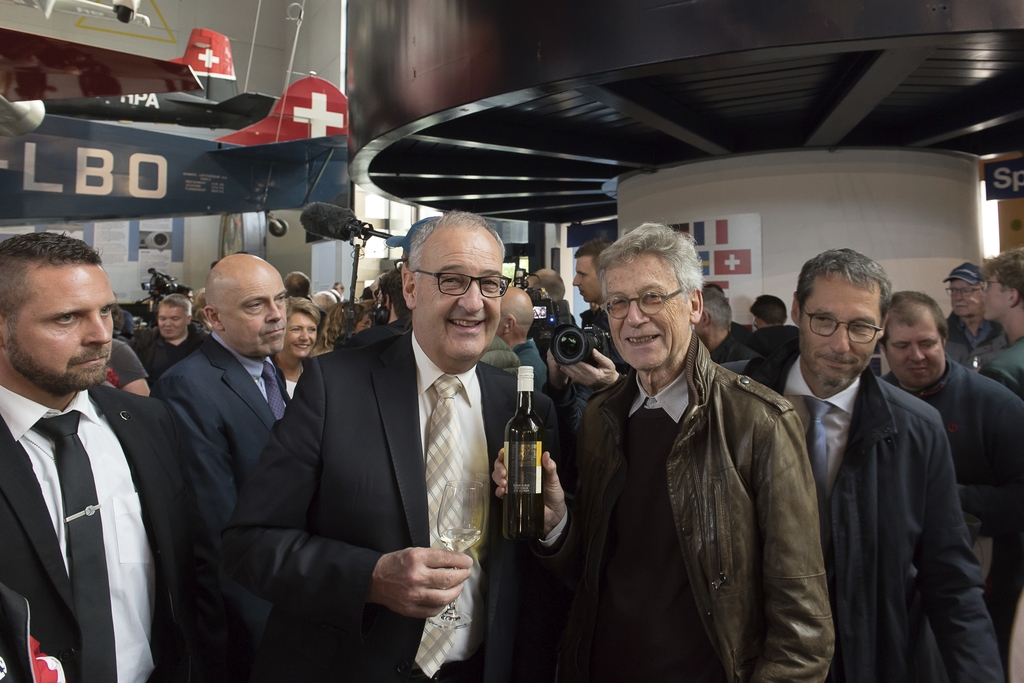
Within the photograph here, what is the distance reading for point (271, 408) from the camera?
2.95m

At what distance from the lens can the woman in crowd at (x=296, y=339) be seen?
13.0 feet

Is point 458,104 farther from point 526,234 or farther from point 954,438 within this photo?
point 526,234

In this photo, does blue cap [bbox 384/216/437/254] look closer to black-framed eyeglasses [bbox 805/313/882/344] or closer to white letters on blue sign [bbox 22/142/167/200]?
black-framed eyeglasses [bbox 805/313/882/344]

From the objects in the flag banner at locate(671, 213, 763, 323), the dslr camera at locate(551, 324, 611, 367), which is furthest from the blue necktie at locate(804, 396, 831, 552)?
the flag banner at locate(671, 213, 763, 323)

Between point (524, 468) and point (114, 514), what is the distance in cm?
A: 110

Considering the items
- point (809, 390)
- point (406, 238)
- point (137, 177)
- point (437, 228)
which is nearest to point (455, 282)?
point (437, 228)

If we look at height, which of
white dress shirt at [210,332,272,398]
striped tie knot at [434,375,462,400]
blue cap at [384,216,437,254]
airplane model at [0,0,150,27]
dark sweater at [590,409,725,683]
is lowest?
dark sweater at [590,409,725,683]

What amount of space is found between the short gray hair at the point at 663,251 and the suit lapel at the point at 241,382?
1.50 m

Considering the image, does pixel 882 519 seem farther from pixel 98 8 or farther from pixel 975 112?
pixel 98 8

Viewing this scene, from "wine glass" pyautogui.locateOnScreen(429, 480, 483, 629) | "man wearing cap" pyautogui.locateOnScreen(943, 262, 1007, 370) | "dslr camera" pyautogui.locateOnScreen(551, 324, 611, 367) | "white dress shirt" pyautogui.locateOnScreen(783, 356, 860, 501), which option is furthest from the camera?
"man wearing cap" pyautogui.locateOnScreen(943, 262, 1007, 370)

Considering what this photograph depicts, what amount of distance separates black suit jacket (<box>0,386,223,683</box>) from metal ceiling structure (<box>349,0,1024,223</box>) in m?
2.85

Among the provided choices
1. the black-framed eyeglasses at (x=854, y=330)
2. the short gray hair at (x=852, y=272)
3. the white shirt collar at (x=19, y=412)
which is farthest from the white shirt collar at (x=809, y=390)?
the white shirt collar at (x=19, y=412)

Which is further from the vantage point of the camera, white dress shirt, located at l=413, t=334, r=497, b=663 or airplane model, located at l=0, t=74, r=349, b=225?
airplane model, located at l=0, t=74, r=349, b=225

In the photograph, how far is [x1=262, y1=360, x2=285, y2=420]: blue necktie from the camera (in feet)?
9.93
